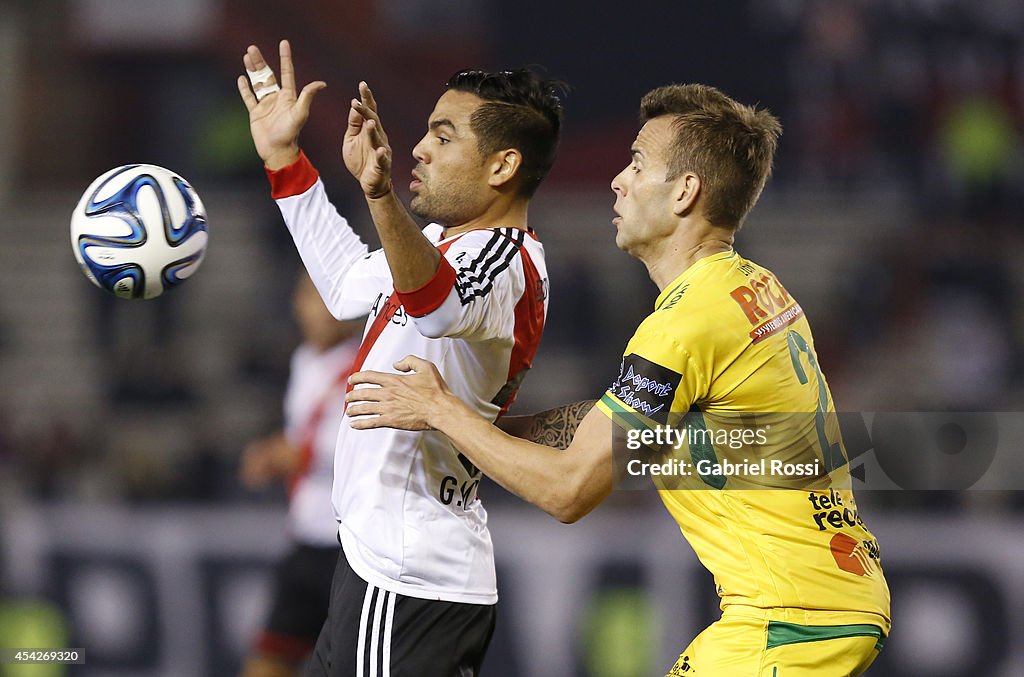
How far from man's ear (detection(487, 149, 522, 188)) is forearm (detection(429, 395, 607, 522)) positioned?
860mm

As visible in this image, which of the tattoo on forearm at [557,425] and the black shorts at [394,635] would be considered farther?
the tattoo on forearm at [557,425]

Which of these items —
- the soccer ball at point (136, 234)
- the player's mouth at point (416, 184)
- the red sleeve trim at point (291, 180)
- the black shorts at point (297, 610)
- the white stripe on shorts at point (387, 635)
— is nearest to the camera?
the white stripe on shorts at point (387, 635)

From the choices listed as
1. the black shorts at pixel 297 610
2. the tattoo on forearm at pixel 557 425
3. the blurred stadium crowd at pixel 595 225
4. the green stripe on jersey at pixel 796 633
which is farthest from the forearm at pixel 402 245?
the blurred stadium crowd at pixel 595 225

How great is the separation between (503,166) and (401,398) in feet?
2.99

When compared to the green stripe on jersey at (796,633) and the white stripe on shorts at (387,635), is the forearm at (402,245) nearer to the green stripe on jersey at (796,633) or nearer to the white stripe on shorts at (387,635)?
the white stripe on shorts at (387,635)

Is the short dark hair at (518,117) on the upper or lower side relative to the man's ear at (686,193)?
upper

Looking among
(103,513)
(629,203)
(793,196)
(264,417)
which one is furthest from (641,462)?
(793,196)

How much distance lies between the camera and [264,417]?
1195 cm

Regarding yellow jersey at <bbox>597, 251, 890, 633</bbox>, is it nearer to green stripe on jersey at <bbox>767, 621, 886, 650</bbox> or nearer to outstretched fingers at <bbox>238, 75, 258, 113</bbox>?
green stripe on jersey at <bbox>767, 621, 886, 650</bbox>

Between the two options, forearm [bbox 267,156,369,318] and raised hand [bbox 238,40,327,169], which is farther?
forearm [bbox 267,156,369,318]

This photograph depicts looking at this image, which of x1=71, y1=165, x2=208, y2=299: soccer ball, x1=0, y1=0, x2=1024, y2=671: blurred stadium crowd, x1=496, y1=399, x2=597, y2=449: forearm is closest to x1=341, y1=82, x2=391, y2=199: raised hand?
x1=71, y1=165, x2=208, y2=299: soccer ball

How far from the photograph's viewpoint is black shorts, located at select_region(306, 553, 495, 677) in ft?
11.5

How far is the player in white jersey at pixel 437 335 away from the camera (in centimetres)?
332

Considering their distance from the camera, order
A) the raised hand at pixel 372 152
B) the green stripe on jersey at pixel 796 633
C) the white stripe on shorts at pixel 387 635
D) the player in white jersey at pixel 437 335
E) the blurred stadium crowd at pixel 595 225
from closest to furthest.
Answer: the green stripe on jersey at pixel 796 633
the raised hand at pixel 372 152
the player in white jersey at pixel 437 335
the white stripe on shorts at pixel 387 635
the blurred stadium crowd at pixel 595 225
